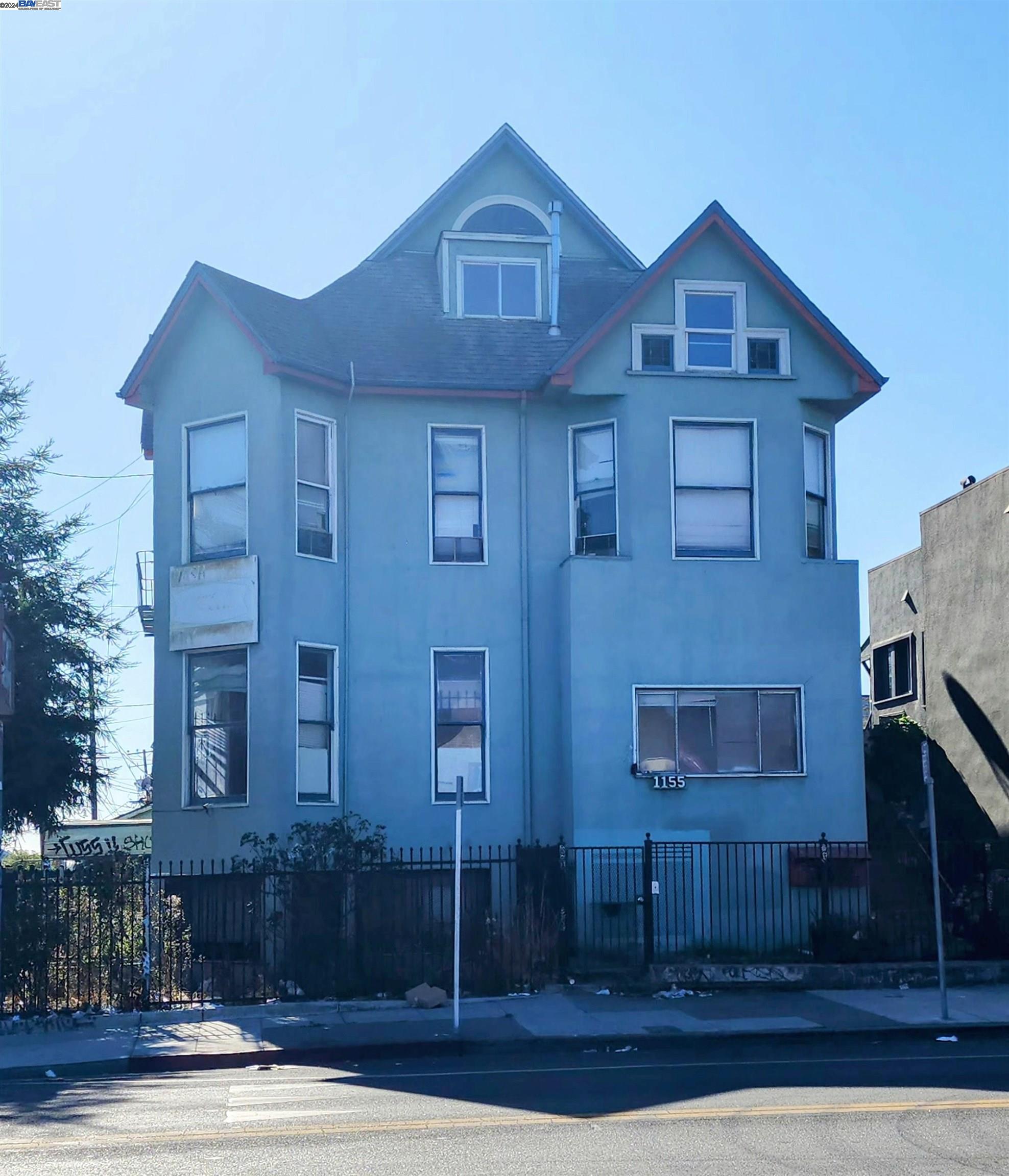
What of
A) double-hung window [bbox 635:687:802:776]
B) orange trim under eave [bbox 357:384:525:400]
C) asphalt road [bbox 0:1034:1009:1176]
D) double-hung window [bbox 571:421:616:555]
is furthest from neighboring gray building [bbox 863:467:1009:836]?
asphalt road [bbox 0:1034:1009:1176]

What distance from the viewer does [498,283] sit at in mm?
23469

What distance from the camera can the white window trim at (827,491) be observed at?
21422mm

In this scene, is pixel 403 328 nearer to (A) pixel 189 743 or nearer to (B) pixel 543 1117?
(A) pixel 189 743

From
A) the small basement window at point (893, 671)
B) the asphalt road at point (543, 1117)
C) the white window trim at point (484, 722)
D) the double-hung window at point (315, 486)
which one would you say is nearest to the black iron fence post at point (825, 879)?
the white window trim at point (484, 722)

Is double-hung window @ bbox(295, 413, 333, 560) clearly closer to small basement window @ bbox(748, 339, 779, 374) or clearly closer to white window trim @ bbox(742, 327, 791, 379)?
white window trim @ bbox(742, 327, 791, 379)

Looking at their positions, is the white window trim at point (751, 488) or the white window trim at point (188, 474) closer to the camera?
the white window trim at point (188, 474)

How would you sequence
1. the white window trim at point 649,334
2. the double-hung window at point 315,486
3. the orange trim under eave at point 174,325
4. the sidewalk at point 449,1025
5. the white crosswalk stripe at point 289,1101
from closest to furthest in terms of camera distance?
the white crosswalk stripe at point 289,1101, the sidewalk at point 449,1025, the orange trim under eave at point 174,325, the double-hung window at point 315,486, the white window trim at point 649,334

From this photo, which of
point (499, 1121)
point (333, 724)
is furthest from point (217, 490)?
point (499, 1121)

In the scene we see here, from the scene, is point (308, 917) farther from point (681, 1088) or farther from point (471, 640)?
point (681, 1088)

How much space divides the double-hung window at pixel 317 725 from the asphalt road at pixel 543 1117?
6.58 meters

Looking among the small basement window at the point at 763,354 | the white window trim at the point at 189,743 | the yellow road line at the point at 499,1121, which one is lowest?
the yellow road line at the point at 499,1121

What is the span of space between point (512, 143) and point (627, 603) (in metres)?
8.18

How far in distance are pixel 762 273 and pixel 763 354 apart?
116cm

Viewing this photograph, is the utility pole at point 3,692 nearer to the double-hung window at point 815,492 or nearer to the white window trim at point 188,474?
the white window trim at point 188,474
